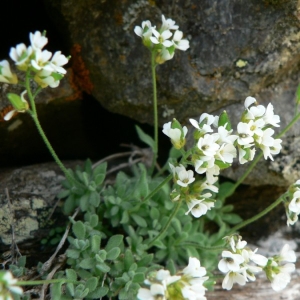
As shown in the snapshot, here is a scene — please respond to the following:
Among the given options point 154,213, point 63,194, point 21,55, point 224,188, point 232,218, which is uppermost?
point 21,55

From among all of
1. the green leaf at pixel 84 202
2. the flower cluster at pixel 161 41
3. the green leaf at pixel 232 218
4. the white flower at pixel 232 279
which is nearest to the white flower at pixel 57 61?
the flower cluster at pixel 161 41

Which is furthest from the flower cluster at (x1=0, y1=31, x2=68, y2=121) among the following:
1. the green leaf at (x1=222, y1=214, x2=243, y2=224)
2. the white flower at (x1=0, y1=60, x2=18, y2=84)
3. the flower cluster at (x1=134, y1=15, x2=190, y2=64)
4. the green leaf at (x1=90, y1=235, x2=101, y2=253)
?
the green leaf at (x1=222, y1=214, x2=243, y2=224)

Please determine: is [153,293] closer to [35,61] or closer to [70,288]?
[70,288]

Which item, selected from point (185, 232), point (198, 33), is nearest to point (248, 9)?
point (198, 33)

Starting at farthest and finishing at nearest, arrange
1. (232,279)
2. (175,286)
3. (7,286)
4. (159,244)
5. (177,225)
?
(177,225)
(159,244)
(232,279)
(175,286)
(7,286)

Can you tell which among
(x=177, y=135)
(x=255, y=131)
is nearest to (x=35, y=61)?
(x=177, y=135)

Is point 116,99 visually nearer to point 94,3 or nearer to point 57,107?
point 57,107
